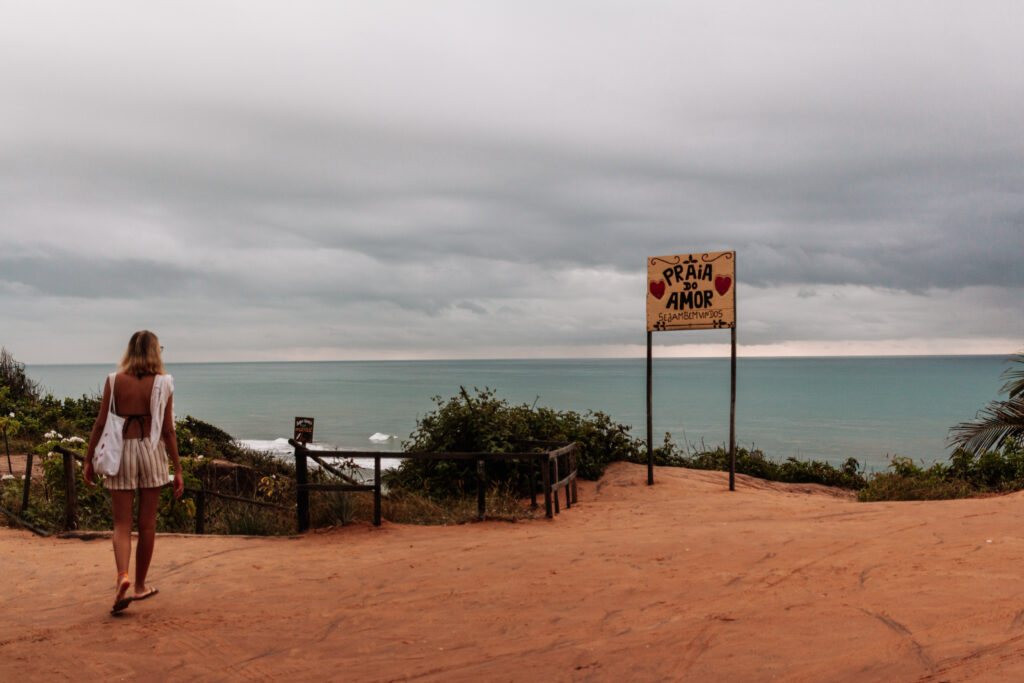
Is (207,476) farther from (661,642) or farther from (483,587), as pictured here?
(661,642)

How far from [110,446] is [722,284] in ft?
34.3

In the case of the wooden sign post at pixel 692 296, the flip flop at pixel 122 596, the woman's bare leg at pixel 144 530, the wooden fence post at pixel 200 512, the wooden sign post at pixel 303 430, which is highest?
the wooden sign post at pixel 692 296

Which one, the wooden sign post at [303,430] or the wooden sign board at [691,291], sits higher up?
the wooden sign board at [691,291]

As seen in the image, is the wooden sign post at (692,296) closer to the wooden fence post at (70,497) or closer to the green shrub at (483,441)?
the green shrub at (483,441)

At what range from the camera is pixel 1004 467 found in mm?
14156

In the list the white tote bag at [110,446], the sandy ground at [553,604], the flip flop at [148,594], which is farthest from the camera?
the flip flop at [148,594]

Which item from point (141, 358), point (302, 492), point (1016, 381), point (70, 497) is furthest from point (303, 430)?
point (1016, 381)

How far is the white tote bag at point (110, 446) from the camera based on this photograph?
5703mm

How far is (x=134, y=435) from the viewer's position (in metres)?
5.82

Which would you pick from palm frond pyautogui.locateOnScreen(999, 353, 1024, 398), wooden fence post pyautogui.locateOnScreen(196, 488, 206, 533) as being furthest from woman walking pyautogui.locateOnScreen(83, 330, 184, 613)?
palm frond pyautogui.locateOnScreen(999, 353, 1024, 398)

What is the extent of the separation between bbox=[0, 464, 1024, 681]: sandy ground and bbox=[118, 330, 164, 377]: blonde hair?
1861 millimetres

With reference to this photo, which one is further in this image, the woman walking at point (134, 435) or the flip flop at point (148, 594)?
the flip flop at point (148, 594)

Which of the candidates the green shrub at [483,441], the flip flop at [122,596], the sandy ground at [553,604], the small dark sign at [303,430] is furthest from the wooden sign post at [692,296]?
the flip flop at [122,596]

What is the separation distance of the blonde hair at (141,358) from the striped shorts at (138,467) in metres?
0.53
